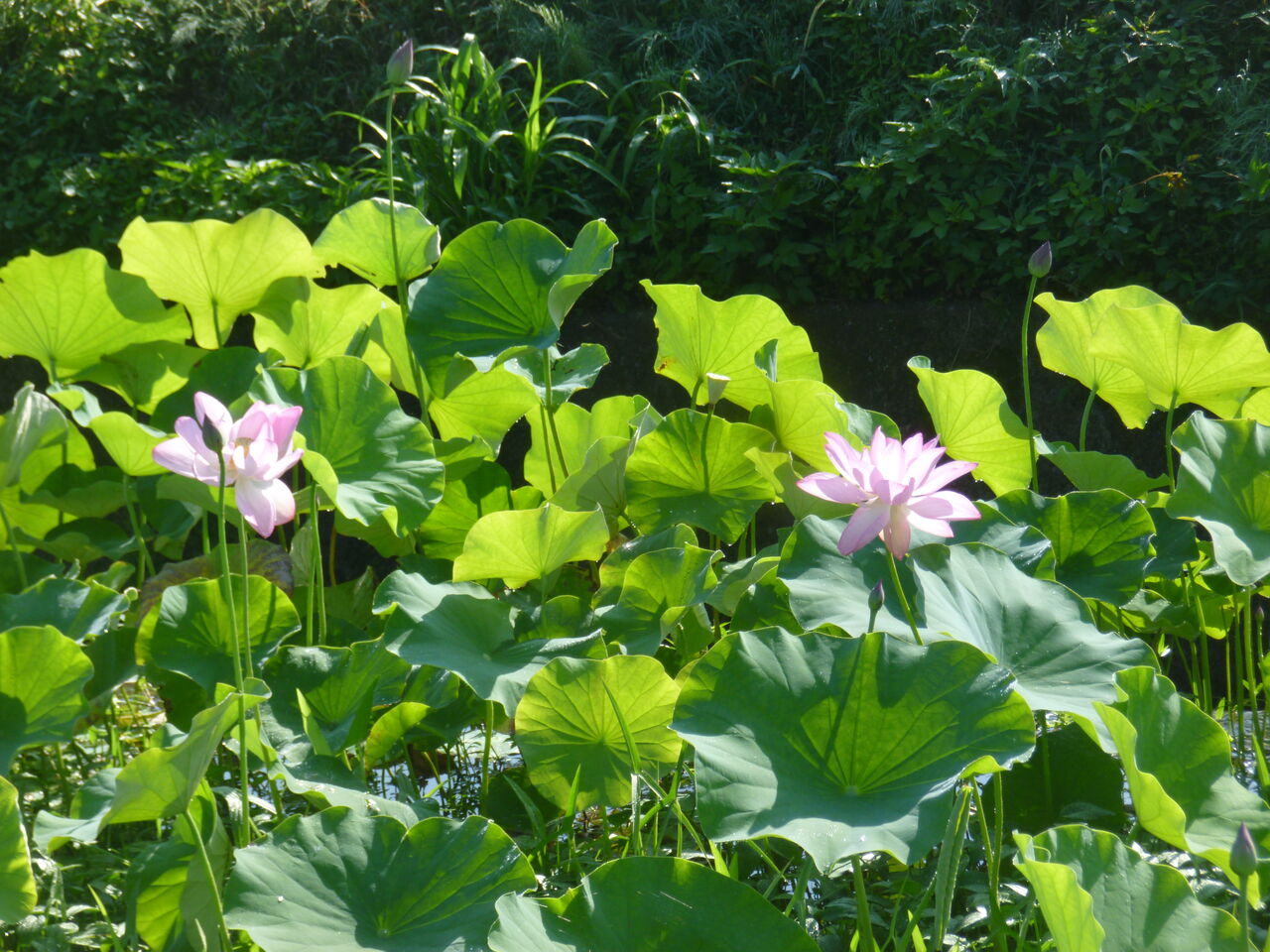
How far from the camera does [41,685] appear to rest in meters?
1.09

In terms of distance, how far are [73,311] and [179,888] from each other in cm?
82

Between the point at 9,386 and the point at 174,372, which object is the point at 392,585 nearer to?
the point at 174,372

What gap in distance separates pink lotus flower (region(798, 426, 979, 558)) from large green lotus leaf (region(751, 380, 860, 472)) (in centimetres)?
31

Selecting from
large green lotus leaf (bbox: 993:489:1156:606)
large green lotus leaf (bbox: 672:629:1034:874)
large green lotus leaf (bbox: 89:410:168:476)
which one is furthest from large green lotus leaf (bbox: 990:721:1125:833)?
large green lotus leaf (bbox: 89:410:168:476)

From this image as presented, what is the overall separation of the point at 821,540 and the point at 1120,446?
188 centimetres

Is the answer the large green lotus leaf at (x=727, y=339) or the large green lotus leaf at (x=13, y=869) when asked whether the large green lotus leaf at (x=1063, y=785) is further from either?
the large green lotus leaf at (x=13, y=869)

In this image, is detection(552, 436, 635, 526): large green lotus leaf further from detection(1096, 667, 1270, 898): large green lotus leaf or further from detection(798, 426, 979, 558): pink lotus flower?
detection(1096, 667, 1270, 898): large green lotus leaf

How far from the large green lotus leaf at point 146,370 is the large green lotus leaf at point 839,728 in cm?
104

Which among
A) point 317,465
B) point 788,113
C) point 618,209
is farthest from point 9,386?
point 317,465

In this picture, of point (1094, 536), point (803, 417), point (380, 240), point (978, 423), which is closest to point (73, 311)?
point (380, 240)

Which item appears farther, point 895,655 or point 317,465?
point 317,465

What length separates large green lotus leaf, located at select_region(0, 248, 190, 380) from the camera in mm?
1455

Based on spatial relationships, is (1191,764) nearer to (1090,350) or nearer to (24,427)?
(1090,350)

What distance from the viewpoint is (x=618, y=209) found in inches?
123
